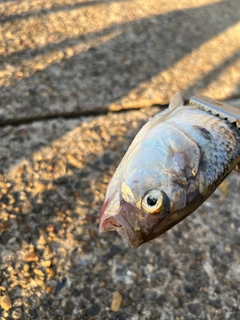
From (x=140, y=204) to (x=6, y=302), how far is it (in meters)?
0.86

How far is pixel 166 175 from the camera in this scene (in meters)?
1.51

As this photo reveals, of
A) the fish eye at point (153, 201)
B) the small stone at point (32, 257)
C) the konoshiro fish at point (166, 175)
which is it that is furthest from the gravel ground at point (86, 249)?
the fish eye at point (153, 201)

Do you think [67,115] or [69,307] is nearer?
[69,307]

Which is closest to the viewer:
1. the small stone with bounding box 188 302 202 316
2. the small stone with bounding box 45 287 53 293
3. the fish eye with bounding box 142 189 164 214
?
the fish eye with bounding box 142 189 164 214

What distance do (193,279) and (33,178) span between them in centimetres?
107

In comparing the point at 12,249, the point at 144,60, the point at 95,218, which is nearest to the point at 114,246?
the point at 95,218

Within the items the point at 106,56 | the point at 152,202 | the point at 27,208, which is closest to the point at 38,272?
the point at 27,208

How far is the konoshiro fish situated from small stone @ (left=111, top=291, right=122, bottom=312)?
0.58m

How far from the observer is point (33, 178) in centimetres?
234

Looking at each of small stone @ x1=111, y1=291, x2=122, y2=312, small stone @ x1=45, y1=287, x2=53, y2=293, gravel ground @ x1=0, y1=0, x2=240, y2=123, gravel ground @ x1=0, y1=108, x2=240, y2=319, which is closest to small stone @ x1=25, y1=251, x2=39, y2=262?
gravel ground @ x1=0, y1=108, x2=240, y2=319

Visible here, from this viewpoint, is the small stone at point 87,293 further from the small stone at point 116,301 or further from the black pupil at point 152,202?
the black pupil at point 152,202

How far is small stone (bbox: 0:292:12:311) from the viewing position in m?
1.83

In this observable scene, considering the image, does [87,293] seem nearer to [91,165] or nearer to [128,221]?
[128,221]

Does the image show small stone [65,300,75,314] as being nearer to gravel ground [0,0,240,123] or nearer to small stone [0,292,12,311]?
small stone [0,292,12,311]
